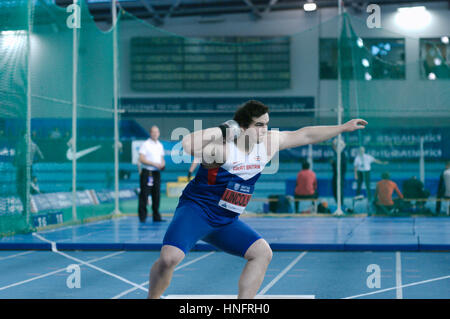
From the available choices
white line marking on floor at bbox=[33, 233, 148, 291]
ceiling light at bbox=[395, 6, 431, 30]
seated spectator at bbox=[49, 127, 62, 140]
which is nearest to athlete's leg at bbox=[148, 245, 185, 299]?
white line marking on floor at bbox=[33, 233, 148, 291]

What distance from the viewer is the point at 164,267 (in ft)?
13.8

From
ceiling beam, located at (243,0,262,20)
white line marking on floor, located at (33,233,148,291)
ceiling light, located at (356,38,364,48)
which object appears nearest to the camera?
white line marking on floor, located at (33,233,148,291)

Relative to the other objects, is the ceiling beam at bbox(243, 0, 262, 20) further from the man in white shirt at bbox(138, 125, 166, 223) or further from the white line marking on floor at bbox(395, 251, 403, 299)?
the white line marking on floor at bbox(395, 251, 403, 299)

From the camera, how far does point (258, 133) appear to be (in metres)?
4.42

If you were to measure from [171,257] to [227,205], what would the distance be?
54 cm

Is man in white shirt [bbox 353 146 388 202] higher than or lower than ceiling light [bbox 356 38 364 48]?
lower

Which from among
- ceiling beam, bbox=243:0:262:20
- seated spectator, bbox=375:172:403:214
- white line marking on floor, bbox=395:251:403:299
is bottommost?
white line marking on floor, bbox=395:251:403:299

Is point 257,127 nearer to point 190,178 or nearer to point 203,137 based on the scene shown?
point 203,137

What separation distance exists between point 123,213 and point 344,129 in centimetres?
1086

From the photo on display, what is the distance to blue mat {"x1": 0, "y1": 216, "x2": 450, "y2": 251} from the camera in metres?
9.30

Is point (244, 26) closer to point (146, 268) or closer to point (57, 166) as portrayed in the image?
point (57, 166)

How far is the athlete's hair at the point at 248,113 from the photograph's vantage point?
14.4 ft

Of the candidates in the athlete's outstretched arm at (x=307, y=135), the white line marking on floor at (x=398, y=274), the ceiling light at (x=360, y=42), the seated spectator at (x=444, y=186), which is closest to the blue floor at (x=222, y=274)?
the white line marking on floor at (x=398, y=274)

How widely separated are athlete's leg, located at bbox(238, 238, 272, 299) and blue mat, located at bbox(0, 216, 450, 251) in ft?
16.2
